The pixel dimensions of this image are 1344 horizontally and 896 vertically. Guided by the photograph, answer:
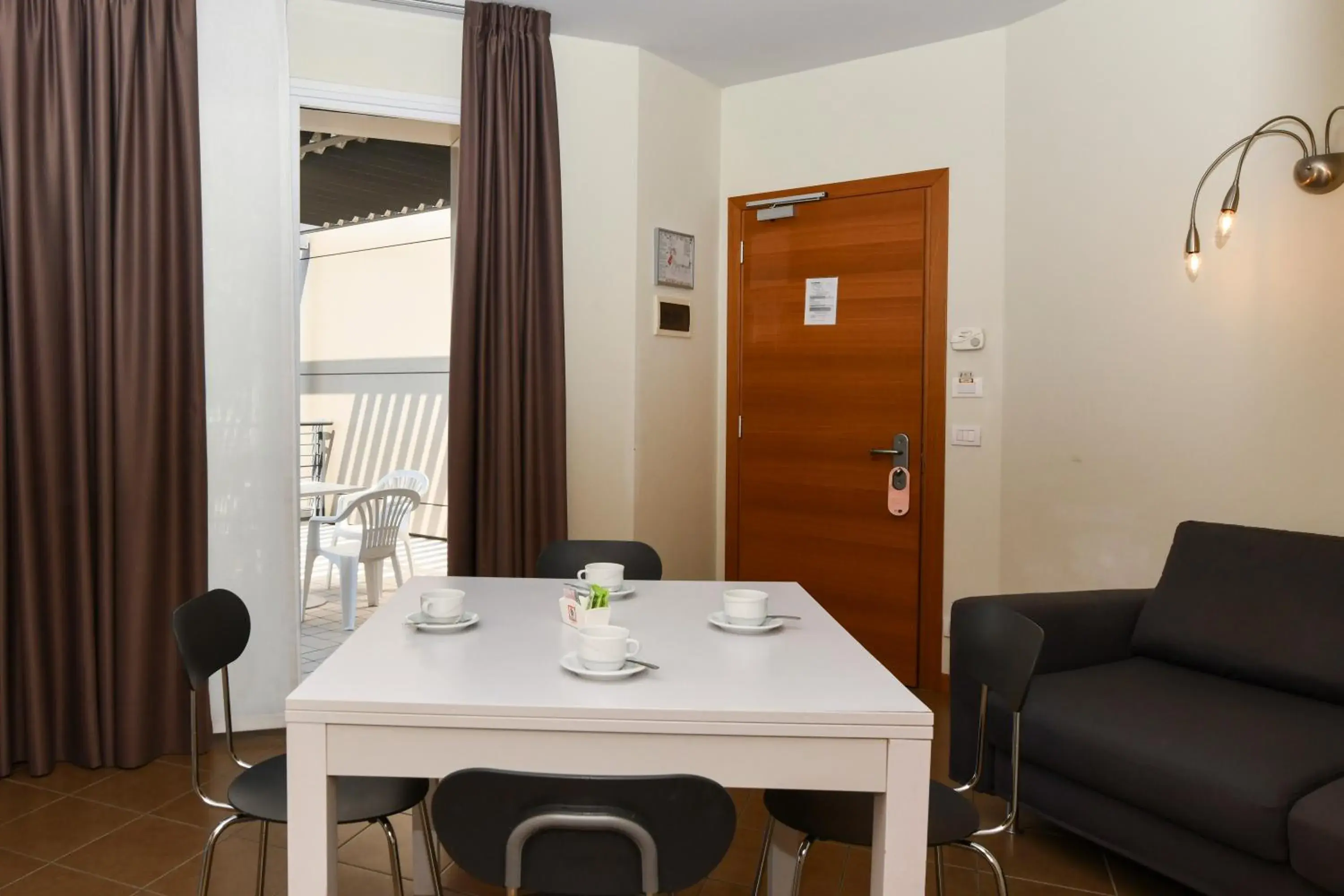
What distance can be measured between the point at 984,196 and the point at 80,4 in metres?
3.33

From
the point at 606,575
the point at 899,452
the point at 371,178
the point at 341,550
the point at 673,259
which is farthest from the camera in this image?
the point at 371,178

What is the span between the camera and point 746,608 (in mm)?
1925

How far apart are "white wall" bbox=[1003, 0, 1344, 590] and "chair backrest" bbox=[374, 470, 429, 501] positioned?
361 centimetres

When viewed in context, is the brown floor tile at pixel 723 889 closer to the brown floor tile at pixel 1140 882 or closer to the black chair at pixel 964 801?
the black chair at pixel 964 801

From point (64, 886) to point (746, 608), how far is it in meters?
1.85

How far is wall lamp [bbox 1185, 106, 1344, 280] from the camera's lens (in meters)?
2.77

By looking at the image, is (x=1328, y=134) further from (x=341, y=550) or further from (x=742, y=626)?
(x=341, y=550)

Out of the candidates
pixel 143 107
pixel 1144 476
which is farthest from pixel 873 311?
pixel 143 107

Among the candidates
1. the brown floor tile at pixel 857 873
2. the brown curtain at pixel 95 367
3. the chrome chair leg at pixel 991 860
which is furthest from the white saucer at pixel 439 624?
the brown curtain at pixel 95 367

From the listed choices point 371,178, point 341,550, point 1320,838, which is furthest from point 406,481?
point 1320,838

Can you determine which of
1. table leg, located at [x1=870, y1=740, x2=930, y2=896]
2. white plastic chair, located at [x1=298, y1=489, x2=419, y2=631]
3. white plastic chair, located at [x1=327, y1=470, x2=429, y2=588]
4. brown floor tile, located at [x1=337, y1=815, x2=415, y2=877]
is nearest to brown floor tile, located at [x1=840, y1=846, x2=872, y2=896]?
table leg, located at [x1=870, y1=740, x2=930, y2=896]

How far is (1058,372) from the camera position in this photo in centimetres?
362

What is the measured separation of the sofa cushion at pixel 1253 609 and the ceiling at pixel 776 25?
217 centimetres

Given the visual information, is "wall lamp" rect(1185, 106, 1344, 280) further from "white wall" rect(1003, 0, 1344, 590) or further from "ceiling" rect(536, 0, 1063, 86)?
"ceiling" rect(536, 0, 1063, 86)
